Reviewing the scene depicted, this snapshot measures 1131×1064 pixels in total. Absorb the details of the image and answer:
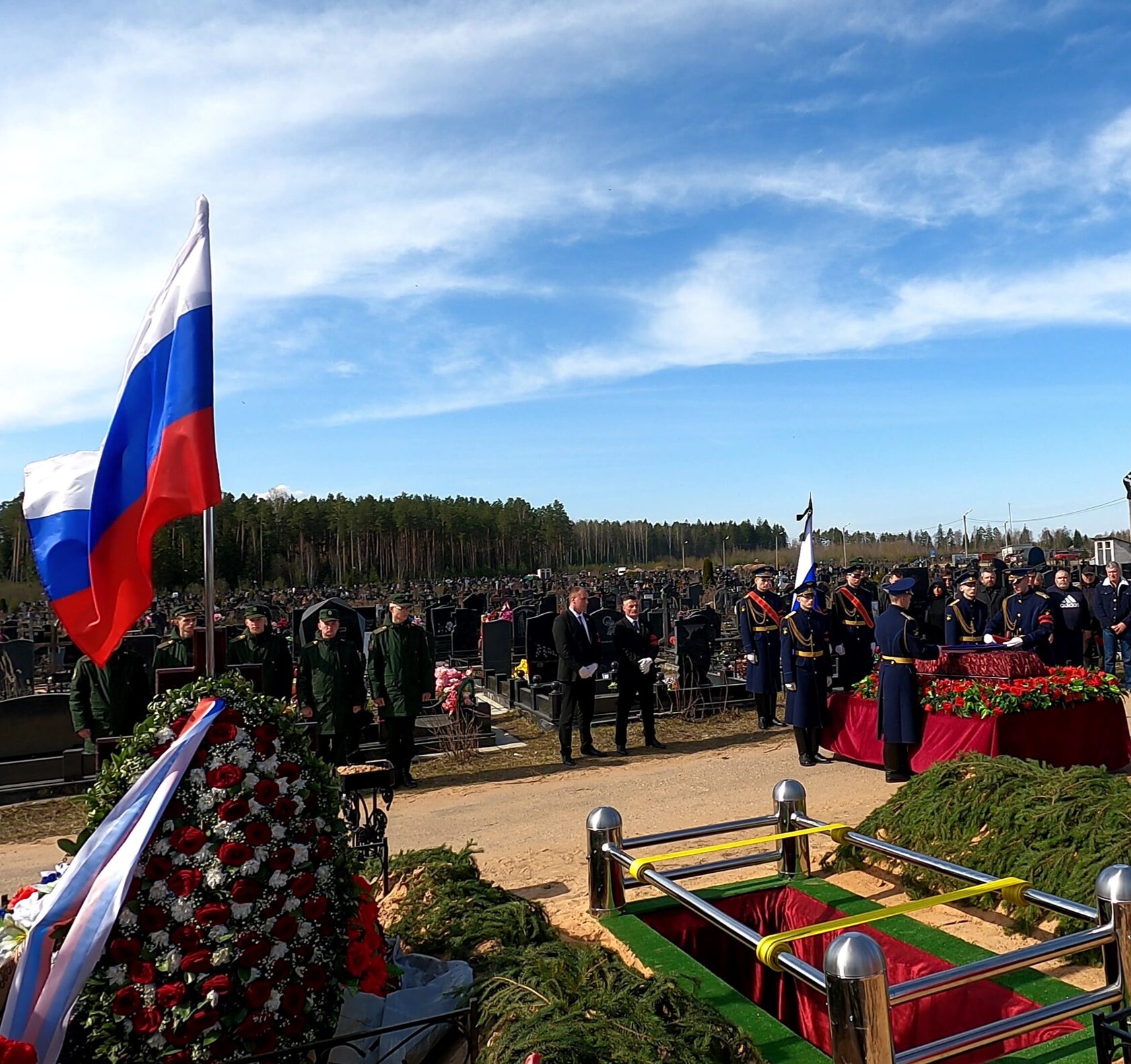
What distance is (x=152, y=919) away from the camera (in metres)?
3.07

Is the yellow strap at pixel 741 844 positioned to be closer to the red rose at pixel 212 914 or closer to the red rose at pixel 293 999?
the red rose at pixel 293 999

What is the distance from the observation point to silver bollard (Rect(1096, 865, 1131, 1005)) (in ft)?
10.7

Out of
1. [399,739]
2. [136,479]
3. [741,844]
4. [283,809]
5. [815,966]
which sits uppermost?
[136,479]

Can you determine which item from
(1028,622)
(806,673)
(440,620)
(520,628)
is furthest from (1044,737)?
(440,620)

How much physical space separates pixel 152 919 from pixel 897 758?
752 cm

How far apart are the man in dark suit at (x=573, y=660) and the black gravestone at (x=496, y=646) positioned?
5.78 m

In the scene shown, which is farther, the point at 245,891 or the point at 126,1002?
the point at 245,891

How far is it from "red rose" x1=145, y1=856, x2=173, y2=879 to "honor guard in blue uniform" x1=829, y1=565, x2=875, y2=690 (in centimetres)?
1151

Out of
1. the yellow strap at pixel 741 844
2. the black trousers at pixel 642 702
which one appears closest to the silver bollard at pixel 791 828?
the yellow strap at pixel 741 844

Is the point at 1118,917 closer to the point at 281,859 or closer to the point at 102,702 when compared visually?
the point at 281,859

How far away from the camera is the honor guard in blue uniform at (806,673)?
388 inches

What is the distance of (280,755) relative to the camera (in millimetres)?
3352

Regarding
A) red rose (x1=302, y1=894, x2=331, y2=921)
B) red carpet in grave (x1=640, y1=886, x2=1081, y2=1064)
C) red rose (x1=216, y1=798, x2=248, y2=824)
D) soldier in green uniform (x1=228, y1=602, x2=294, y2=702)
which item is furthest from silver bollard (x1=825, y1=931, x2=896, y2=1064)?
soldier in green uniform (x1=228, y1=602, x2=294, y2=702)

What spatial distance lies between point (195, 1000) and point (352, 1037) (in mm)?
561
